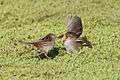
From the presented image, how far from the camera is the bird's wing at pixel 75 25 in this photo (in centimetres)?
285

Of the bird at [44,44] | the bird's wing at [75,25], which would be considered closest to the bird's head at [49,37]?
the bird at [44,44]

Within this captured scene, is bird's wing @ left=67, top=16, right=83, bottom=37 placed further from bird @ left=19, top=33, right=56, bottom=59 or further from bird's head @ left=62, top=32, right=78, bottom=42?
bird @ left=19, top=33, right=56, bottom=59

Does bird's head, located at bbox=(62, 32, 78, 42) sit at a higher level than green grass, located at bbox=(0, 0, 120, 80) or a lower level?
higher

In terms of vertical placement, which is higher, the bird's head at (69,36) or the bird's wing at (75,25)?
the bird's wing at (75,25)

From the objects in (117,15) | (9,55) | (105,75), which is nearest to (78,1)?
(117,15)

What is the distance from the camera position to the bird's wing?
2.85 meters

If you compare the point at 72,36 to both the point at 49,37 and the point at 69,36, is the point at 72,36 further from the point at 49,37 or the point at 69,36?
the point at 49,37

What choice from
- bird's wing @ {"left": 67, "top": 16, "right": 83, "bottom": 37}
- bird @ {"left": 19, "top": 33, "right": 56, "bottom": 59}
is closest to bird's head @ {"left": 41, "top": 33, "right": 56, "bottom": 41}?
bird @ {"left": 19, "top": 33, "right": 56, "bottom": 59}

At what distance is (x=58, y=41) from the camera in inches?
114

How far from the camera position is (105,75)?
2.47 m

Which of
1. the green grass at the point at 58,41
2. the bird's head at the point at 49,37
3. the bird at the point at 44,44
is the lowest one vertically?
the green grass at the point at 58,41

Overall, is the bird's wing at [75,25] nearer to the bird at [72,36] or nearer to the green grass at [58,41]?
the bird at [72,36]

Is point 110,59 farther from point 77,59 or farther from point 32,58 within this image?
point 32,58

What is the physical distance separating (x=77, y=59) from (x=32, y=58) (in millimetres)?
250
